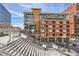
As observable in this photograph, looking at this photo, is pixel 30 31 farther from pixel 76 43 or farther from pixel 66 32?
pixel 76 43

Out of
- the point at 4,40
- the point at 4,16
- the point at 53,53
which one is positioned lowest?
the point at 53,53

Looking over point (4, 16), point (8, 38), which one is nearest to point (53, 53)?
point (8, 38)

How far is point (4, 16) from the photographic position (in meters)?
2.89

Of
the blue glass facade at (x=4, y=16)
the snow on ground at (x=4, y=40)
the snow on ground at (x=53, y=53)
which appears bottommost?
the snow on ground at (x=53, y=53)

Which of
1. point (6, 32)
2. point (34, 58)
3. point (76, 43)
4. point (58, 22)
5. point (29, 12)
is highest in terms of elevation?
point (29, 12)

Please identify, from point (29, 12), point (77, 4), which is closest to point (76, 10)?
point (77, 4)

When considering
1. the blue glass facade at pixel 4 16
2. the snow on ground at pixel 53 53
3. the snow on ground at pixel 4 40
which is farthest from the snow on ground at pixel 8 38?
the snow on ground at pixel 53 53

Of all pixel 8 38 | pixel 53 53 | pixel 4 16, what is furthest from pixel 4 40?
pixel 53 53

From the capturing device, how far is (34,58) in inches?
110

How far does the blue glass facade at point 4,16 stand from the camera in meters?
2.87

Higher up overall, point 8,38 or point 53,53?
point 8,38

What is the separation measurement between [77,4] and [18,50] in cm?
132

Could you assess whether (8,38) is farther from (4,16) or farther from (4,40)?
(4,16)

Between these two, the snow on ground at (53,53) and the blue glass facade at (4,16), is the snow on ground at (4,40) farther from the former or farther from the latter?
the snow on ground at (53,53)
